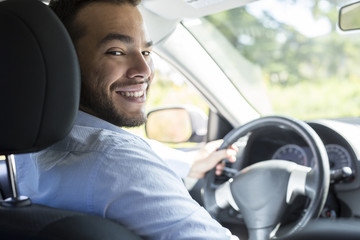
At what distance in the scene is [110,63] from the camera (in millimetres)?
1905

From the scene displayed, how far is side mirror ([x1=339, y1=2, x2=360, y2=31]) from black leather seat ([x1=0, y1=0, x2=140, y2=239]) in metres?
1.52

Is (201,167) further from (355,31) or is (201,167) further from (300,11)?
(300,11)

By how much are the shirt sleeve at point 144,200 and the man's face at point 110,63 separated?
0.43m

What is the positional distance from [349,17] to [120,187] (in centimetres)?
152

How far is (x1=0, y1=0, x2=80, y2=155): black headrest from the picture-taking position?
125 centimetres

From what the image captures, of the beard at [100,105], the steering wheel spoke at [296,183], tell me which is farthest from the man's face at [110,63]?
the steering wheel spoke at [296,183]

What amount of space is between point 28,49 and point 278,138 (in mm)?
1757

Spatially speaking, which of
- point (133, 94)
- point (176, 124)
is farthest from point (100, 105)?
point (176, 124)

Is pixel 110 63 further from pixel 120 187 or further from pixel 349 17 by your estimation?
pixel 349 17

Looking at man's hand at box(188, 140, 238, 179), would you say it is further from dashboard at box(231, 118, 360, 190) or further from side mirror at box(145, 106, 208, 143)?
side mirror at box(145, 106, 208, 143)

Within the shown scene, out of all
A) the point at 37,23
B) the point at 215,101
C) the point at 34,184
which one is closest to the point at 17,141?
the point at 37,23

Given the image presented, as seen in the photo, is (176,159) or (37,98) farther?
(176,159)

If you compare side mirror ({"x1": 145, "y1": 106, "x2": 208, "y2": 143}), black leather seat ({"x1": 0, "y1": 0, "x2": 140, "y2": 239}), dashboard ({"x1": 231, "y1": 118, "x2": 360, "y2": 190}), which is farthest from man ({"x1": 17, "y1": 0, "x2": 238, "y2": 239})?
side mirror ({"x1": 145, "y1": 106, "x2": 208, "y2": 143})

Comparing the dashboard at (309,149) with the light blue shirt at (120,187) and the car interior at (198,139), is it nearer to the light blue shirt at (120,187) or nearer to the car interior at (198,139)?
the car interior at (198,139)
